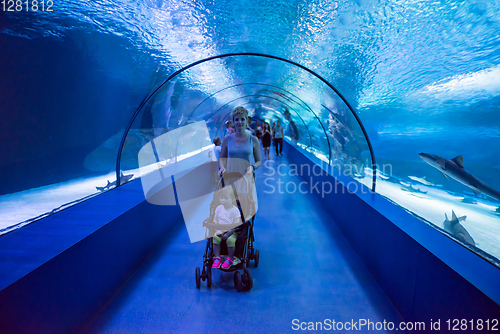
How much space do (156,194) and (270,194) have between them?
135 inches

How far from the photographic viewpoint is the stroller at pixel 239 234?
Answer: 2697 mm

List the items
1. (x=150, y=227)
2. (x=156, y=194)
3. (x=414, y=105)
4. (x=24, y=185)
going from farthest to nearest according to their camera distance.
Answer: (x=414, y=105) → (x=24, y=185) → (x=156, y=194) → (x=150, y=227)

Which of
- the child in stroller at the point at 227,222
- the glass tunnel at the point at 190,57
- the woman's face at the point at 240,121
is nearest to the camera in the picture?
the child in stroller at the point at 227,222

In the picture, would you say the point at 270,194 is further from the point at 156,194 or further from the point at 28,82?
the point at 28,82

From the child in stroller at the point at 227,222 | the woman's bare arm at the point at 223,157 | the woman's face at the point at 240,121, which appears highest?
the woman's face at the point at 240,121

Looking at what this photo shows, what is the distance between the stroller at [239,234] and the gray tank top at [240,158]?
0.14 meters

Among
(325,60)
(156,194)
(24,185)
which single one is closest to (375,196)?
(325,60)

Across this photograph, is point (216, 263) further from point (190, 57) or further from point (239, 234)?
point (190, 57)

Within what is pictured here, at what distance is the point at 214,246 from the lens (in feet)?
9.36

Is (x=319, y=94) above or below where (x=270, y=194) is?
above

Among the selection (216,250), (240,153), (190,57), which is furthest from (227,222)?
(190,57)

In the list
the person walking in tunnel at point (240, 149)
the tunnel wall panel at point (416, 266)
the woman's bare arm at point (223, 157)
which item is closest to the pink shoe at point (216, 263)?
the person walking in tunnel at point (240, 149)

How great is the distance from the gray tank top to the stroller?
143 millimetres

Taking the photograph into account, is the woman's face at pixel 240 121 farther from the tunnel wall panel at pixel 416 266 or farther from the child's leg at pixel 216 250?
the tunnel wall panel at pixel 416 266
